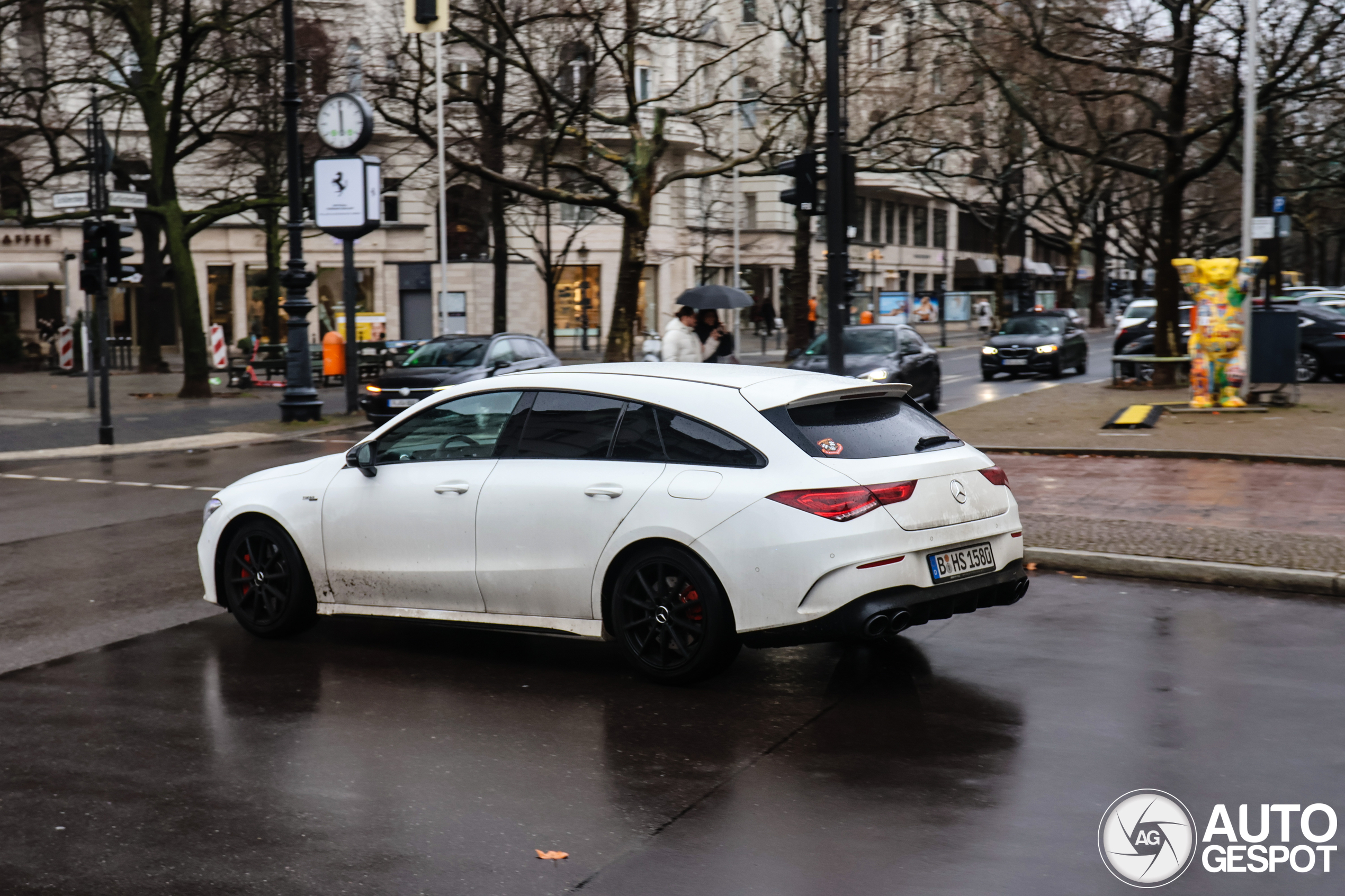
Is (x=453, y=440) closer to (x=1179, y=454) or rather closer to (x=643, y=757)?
(x=643, y=757)

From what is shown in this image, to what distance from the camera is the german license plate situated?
6207mm

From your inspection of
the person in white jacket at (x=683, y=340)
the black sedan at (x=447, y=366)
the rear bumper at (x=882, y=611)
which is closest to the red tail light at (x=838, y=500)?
the rear bumper at (x=882, y=611)

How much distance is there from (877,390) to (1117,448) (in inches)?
376

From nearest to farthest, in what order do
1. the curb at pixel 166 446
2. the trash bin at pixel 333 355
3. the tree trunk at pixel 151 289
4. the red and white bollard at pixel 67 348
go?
the curb at pixel 166 446 → the trash bin at pixel 333 355 → the red and white bollard at pixel 67 348 → the tree trunk at pixel 151 289

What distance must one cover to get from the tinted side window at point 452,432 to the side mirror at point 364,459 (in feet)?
0.13

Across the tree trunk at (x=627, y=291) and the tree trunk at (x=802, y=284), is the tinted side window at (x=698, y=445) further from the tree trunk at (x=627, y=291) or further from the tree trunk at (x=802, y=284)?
the tree trunk at (x=802, y=284)

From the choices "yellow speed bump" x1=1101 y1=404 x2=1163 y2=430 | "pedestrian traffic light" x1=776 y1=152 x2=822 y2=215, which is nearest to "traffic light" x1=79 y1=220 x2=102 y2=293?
"pedestrian traffic light" x1=776 y1=152 x2=822 y2=215

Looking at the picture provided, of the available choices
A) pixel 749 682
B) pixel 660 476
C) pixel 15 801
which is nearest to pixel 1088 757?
pixel 749 682

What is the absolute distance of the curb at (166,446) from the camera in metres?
18.6

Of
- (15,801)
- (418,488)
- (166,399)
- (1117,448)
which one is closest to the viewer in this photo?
(15,801)

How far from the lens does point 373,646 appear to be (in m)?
7.48

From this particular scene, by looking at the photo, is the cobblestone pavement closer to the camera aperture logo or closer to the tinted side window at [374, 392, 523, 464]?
the tinted side window at [374, 392, 523, 464]

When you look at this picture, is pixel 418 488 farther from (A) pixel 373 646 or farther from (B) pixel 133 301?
(B) pixel 133 301

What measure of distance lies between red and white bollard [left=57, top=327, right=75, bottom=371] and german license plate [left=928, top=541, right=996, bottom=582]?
34.5 m
